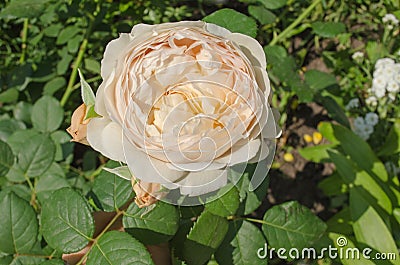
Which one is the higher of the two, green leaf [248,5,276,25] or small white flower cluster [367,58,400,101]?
green leaf [248,5,276,25]

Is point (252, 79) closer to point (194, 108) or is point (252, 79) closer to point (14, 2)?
point (194, 108)

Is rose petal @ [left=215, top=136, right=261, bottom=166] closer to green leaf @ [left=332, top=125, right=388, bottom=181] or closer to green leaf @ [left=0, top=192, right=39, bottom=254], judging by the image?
green leaf @ [left=0, top=192, right=39, bottom=254]

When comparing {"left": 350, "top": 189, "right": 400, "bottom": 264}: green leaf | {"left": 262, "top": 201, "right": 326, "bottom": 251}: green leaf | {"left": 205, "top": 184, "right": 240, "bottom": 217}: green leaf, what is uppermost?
{"left": 205, "top": 184, "right": 240, "bottom": 217}: green leaf

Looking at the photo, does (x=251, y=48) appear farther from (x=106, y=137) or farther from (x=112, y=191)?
(x=112, y=191)

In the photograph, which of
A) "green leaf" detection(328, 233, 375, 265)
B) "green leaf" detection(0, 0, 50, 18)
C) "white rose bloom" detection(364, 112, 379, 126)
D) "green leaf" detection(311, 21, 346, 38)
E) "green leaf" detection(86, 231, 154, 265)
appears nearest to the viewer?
"green leaf" detection(86, 231, 154, 265)

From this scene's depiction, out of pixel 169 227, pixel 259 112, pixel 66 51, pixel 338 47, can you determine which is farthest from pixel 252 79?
pixel 338 47

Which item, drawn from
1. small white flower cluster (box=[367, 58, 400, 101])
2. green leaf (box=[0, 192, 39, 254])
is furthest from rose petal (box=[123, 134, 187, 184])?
small white flower cluster (box=[367, 58, 400, 101])

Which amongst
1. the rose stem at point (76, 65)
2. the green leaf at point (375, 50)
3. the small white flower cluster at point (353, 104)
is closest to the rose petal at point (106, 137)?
the rose stem at point (76, 65)
